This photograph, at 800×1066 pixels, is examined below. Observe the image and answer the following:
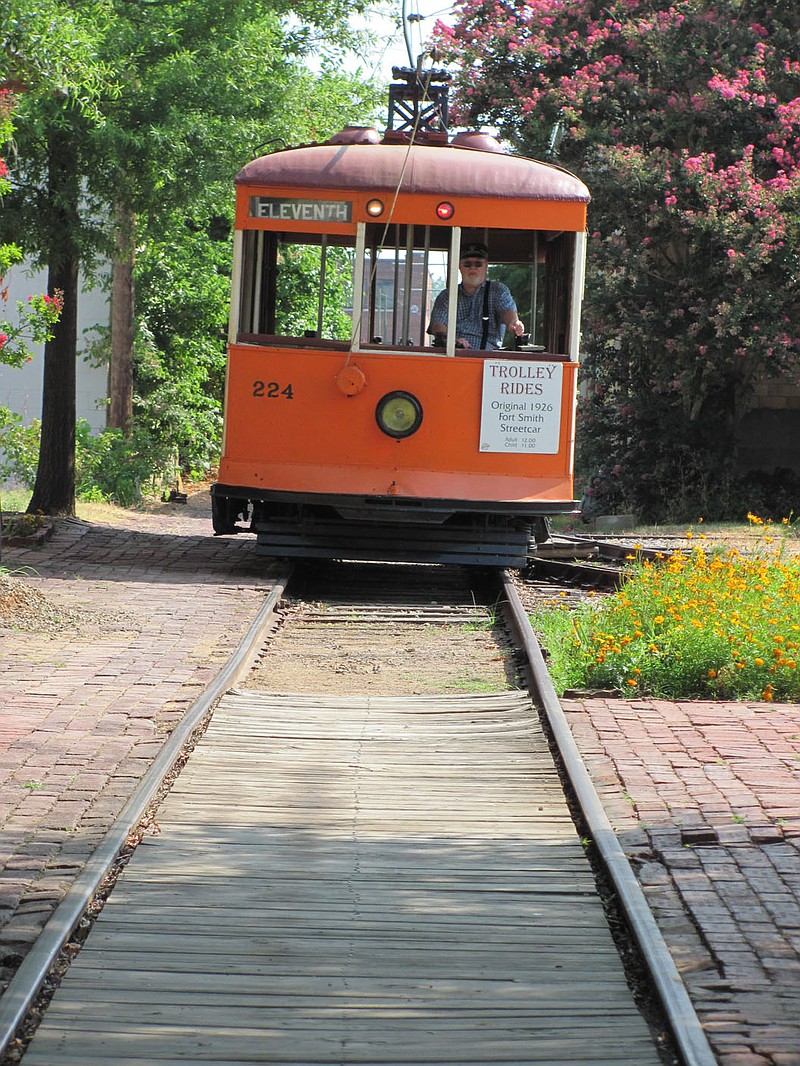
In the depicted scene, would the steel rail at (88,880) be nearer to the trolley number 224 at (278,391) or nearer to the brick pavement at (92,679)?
the brick pavement at (92,679)

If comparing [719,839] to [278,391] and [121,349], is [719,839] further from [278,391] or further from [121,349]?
[121,349]

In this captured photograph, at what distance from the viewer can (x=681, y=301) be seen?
18.8m

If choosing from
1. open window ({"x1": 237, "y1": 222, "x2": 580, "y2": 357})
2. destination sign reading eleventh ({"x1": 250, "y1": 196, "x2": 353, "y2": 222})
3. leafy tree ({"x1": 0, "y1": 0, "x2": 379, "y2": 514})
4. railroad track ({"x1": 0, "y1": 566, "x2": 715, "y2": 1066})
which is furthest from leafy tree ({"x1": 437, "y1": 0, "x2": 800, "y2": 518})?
railroad track ({"x1": 0, "y1": 566, "x2": 715, "y2": 1066})

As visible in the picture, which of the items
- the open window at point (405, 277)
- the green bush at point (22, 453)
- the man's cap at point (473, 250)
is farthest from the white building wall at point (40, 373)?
the man's cap at point (473, 250)

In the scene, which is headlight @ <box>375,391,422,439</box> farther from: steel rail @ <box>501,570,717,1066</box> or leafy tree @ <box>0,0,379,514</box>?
steel rail @ <box>501,570,717,1066</box>

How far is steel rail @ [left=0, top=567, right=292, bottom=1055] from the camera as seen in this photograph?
358 cm

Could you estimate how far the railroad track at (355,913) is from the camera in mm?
3561

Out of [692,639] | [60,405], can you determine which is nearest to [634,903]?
[692,639]

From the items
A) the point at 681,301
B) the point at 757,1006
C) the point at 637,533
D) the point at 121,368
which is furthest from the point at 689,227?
the point at 757,1006

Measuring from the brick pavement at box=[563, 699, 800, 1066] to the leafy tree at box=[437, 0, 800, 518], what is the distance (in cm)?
1159

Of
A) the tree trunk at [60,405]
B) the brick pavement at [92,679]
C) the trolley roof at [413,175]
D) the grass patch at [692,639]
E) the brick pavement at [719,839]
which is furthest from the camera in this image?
the tree trunk at [60,405]

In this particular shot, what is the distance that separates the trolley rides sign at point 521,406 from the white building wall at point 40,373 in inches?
434

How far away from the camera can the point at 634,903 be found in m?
4.38

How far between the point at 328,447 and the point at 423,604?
1.46 metres
